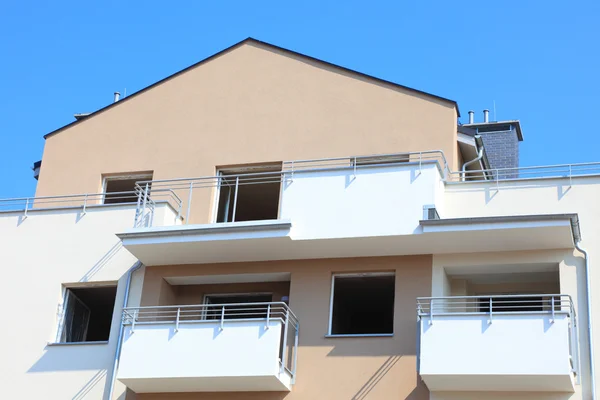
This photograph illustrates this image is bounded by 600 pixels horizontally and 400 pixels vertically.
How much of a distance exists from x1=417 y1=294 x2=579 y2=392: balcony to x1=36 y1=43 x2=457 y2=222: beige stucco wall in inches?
160

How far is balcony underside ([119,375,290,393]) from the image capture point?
18.9 metres

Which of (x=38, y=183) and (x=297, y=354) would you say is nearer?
(x=297, y=354)

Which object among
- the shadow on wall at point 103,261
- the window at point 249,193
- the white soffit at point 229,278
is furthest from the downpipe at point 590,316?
the shadow on wall at point 103,261

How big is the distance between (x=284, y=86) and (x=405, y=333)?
6391 mm

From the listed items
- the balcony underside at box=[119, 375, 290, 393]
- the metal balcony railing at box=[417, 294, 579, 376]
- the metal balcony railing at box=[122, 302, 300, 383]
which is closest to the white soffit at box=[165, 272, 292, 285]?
the metal balcony railing at box=[122, 302, 300, 383]

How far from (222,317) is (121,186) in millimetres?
5518

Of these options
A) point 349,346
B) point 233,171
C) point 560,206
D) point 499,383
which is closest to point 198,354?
point 349,346

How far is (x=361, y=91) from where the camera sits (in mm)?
21906

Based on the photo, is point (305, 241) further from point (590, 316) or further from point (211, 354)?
point (590, 316)

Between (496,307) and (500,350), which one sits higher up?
(496,307)

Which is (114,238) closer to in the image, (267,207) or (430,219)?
(267,207)

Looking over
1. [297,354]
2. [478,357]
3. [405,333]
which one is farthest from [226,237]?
[478,357]

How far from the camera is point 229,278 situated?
69.1 ft

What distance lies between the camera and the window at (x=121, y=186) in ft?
75.6
